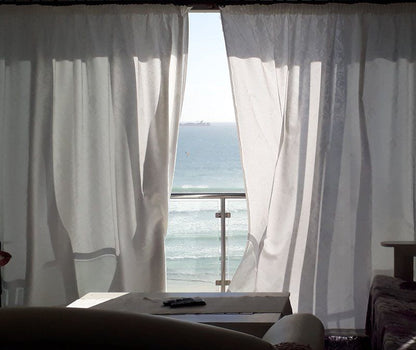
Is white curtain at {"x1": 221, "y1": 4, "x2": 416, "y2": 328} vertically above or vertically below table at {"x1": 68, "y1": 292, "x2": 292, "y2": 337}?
above

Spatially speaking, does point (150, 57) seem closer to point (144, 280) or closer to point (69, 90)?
point (69, 90)

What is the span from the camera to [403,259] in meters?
3.81

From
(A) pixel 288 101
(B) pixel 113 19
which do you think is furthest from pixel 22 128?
(A) pixel 288 101

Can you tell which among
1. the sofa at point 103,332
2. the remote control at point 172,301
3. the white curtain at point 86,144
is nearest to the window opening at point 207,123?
the white curtain at point 86,144

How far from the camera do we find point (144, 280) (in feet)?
14.7

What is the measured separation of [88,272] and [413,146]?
230 cm

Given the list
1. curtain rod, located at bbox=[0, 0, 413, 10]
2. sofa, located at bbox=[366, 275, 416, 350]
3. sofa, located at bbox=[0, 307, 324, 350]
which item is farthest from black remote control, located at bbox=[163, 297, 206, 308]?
curtain rod, located at bbox=[0, 0, 413, 10]

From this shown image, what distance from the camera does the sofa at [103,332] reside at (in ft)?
2.18

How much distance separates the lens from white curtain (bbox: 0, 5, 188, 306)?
4453mm

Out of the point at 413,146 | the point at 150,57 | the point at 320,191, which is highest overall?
the point at 150,57

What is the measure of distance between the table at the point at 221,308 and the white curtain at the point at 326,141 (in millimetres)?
1408

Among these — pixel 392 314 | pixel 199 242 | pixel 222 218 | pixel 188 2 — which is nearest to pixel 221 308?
pixel 392 314

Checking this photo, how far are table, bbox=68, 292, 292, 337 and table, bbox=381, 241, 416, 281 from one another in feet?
3.39

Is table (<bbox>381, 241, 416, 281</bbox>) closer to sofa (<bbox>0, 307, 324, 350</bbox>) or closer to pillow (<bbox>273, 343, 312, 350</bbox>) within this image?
pillow (<bbox>273, 343, 312, 350</bbox>)
